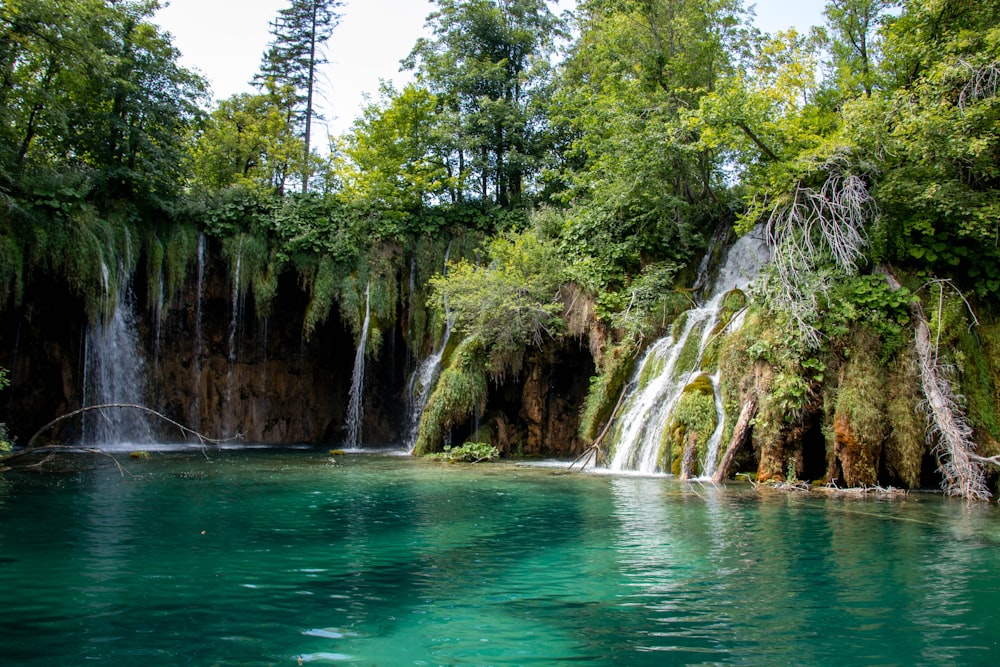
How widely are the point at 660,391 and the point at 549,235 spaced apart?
24.6ft

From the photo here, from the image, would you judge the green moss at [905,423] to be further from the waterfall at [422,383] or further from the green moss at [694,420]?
the waterfall at [422,383]

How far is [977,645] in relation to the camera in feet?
13.9

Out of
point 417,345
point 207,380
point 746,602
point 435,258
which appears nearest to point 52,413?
point 207,380

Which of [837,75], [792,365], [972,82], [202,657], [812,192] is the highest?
[837,75]

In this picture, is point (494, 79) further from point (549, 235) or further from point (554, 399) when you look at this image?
point (554, 399)

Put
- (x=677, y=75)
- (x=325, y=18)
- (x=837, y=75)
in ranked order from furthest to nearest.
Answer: (x=325, y=18) < (x=677, y=75) < (x=837, y=75)

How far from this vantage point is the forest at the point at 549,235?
11516 millimetres

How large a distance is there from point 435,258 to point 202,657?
1973 cm

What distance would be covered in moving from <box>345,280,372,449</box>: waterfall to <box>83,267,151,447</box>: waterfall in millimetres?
6071

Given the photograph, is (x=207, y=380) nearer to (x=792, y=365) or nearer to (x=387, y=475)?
(x=387, y=475)

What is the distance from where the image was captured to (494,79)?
25.6 metres

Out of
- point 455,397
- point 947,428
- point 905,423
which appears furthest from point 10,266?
point 947,428

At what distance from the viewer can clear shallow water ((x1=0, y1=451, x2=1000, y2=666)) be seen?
13.8ft

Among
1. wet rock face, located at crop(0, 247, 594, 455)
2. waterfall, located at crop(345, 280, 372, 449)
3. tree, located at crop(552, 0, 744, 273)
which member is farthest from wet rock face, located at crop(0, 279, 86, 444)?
tree, located at crop(552, 0, 744, 273)
